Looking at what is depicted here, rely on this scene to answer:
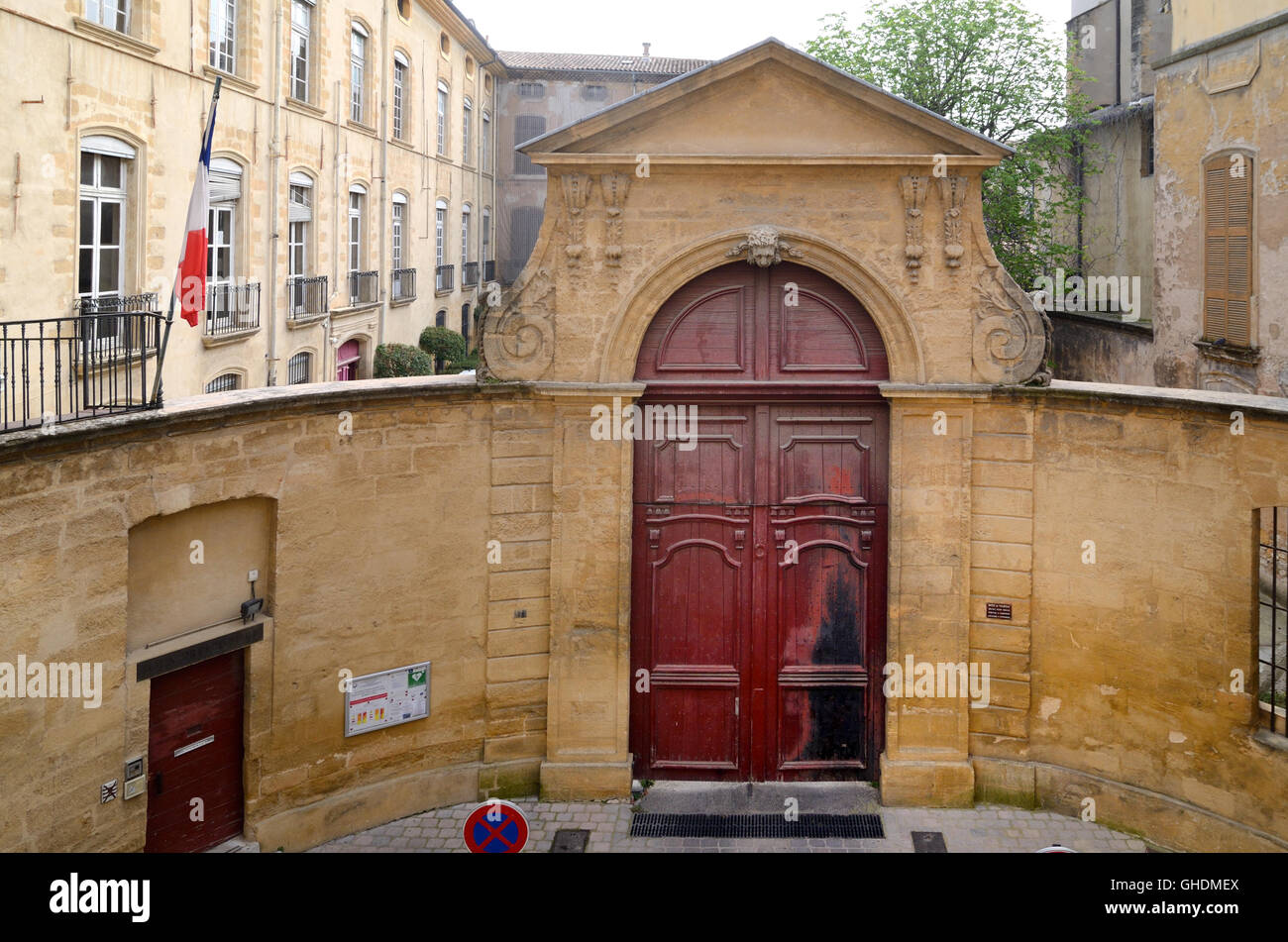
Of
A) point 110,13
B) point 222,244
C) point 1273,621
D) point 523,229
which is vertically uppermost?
point 523,229

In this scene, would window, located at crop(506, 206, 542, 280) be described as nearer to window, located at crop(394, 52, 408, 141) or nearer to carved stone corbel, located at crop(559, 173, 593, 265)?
window, located at crop(394, 52, 408, 141)

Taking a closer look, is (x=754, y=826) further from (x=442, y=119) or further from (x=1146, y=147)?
(x=442, y=119)

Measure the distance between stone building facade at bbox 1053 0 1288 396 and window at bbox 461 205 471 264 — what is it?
20819 mm

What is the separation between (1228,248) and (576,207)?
1158cm

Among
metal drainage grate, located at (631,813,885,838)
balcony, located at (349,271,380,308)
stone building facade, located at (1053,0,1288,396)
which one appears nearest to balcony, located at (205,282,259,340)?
balcony, located at (349,271,380,308)

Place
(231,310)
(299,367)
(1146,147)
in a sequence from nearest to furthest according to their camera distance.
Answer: (231,310) < (299,367) < (1146,147)

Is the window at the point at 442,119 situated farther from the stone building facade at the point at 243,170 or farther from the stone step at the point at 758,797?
the stone step at the point at 758,797

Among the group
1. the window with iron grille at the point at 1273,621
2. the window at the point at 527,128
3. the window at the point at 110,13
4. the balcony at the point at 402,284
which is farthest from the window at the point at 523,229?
the window with iron grille at the point at 1273,621

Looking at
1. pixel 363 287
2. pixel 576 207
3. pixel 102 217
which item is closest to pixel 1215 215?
pixel 576 207

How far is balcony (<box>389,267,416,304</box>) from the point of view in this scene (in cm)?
2706

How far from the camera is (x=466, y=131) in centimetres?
3584

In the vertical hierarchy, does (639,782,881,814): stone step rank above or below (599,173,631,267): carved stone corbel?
below

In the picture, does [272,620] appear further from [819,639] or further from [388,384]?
[819,639]

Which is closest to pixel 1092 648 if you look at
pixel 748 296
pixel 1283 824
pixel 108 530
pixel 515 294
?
pixel 1283 824
